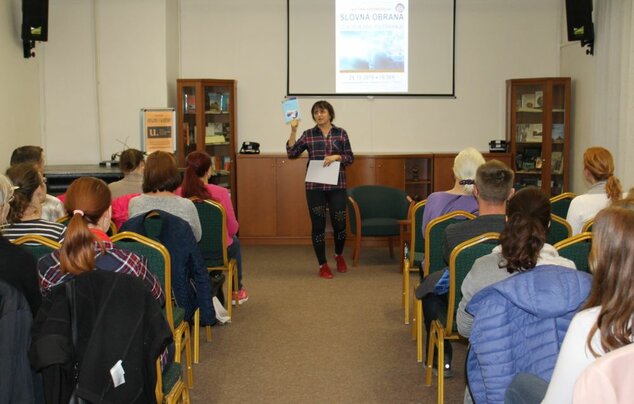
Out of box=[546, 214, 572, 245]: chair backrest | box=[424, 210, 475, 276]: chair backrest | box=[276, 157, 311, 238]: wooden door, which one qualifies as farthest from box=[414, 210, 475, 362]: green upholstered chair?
box=[276, 157, 311, 238]: wooden door

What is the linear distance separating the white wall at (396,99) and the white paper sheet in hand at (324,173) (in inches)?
95.7

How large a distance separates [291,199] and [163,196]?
14.6 feet

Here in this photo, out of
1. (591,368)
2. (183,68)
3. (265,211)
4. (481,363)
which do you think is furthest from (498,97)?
(591,368)

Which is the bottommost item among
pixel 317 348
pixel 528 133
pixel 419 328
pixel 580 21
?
pixel 317 348

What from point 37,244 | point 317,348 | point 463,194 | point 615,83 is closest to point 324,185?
point 463,194

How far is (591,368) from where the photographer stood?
1.50m

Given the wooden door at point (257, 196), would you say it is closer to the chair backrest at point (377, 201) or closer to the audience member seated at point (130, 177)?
the chair backrest at point (377, 201)

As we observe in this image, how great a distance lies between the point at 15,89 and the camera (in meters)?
7.92

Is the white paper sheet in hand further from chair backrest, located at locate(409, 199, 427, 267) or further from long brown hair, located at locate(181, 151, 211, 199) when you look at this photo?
long brown hair, located at locate(181, 151, 211, 199)

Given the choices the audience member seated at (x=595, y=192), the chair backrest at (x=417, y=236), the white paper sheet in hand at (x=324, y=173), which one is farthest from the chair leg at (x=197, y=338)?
the white paper sheet in hand at (x=324, y=173)

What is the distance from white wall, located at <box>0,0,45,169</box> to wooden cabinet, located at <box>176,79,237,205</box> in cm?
157

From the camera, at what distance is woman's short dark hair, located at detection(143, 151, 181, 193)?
4523 millimetres

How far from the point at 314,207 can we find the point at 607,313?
5128 mm

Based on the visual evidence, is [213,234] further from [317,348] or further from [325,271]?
[325,271]
